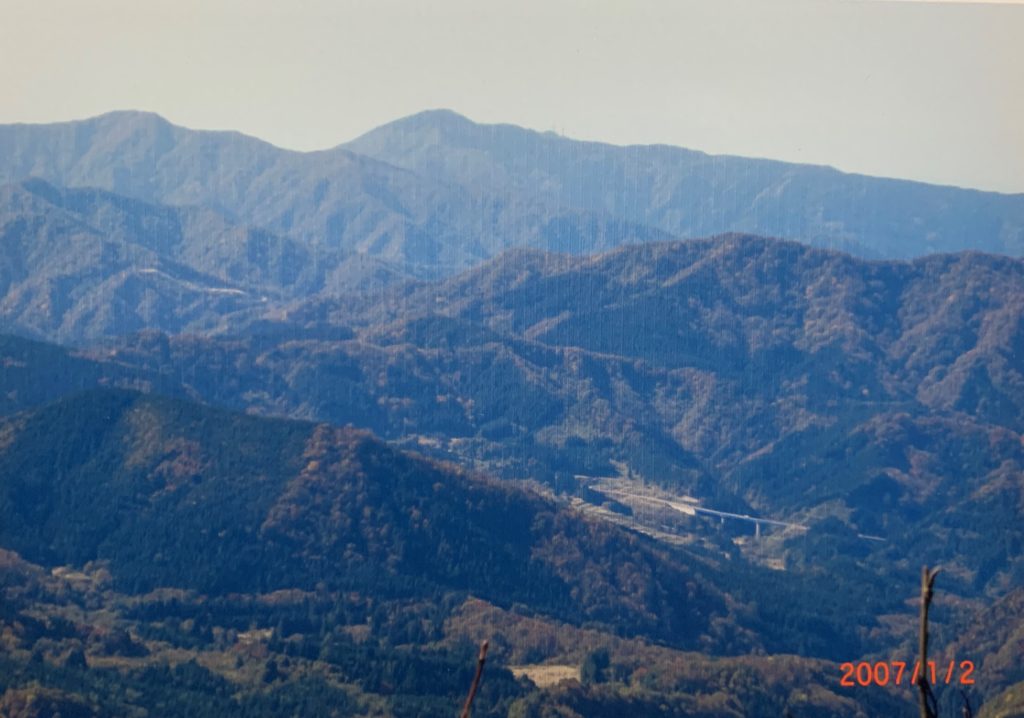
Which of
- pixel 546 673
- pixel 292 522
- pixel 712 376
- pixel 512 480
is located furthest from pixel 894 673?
pixel 712 376

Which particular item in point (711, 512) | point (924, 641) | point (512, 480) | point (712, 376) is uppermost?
point (924, 641)

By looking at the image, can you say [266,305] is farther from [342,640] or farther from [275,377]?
[342,640]

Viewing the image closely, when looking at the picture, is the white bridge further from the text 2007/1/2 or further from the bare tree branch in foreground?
the bare tree branch in foreground

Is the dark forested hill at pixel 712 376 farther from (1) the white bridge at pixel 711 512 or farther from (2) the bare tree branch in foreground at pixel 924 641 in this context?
(2) the bare tree branch in foreground at pixel 924 641

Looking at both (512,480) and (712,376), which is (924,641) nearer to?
(512,480)

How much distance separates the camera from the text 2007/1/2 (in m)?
45.9

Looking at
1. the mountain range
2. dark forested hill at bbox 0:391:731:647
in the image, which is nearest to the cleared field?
the mountain range

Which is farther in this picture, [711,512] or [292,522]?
[711,512]

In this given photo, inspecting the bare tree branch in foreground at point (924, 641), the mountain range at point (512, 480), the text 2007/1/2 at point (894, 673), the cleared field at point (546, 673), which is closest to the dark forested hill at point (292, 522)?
the mountain range at point (512, 480)

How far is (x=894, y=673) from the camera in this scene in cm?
5147

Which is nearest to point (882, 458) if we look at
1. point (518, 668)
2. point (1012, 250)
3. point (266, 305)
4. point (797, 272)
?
point (797, 272)

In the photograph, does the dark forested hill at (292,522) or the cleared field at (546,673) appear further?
the dark forested hill at (292,522)

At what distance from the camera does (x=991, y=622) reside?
54.6m

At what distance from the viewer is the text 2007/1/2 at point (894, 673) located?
45.9 metres
